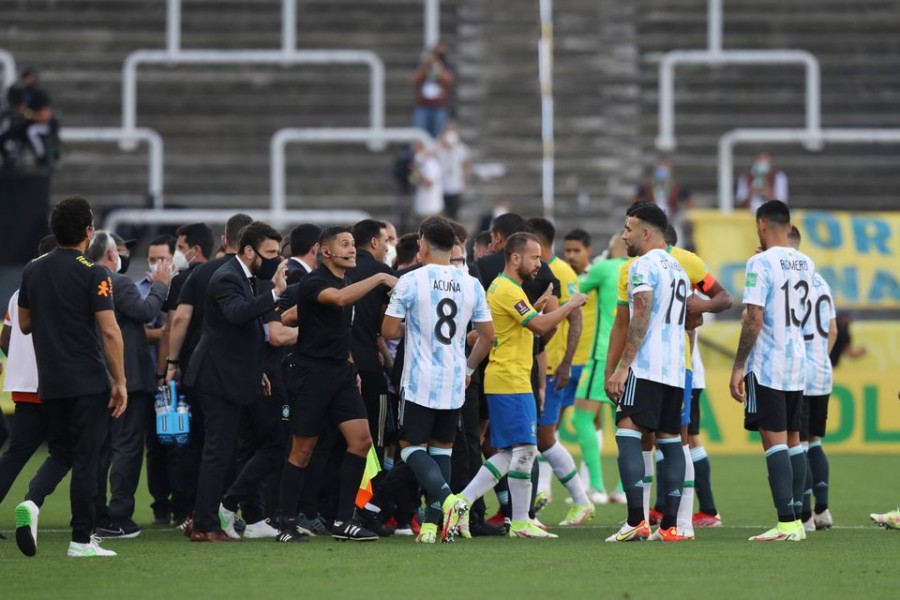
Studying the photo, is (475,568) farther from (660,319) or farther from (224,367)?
(224,367)

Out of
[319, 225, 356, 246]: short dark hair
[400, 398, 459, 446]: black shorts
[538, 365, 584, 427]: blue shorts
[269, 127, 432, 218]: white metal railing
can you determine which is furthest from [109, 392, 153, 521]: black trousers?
[269, 127, 432, 218]: white metal railing

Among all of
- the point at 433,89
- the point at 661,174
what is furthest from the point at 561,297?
the point at 433,89

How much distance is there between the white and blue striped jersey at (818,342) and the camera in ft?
37.2

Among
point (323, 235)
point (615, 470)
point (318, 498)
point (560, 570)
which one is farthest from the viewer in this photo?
point (615, 470)

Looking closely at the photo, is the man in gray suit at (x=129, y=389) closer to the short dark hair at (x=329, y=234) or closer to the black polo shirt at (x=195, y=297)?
the black polo shirt at (x=195, y=297)

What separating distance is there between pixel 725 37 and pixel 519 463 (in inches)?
715

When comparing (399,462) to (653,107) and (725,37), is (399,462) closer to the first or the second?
(653,107)

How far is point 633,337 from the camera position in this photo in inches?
409

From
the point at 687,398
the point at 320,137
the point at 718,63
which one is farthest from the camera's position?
the point at 718,63

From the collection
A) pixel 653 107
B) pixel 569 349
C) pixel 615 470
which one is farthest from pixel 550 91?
pixel 569 349

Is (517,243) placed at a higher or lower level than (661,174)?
lower

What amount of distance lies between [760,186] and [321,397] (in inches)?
571

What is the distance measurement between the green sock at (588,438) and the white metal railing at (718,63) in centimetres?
1130

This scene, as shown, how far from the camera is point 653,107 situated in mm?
26688
